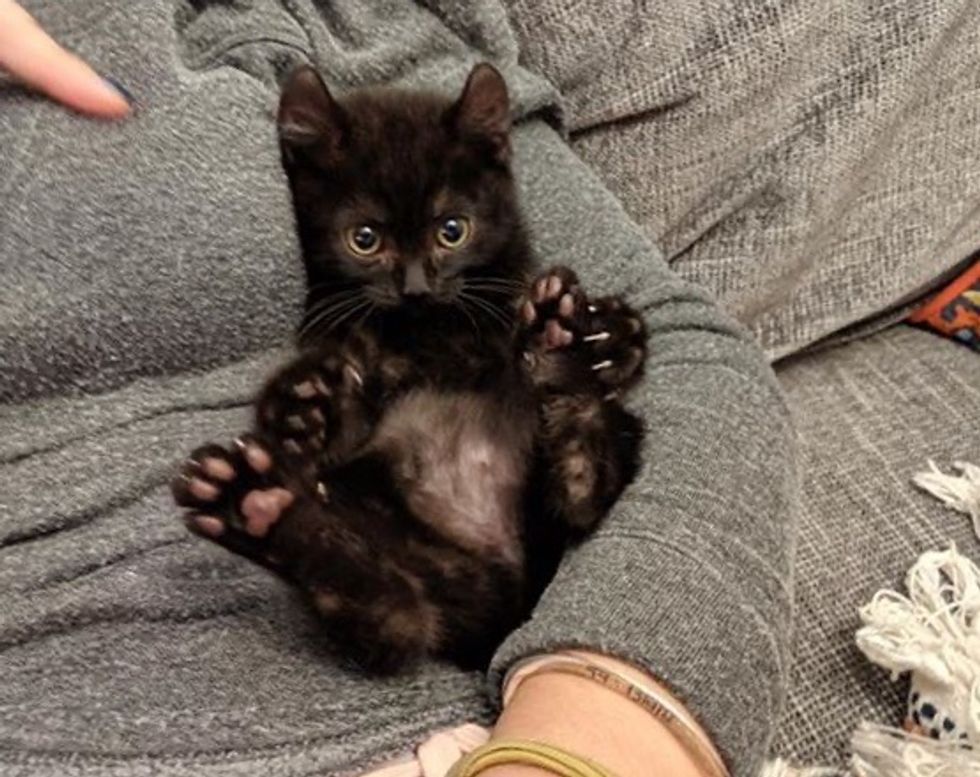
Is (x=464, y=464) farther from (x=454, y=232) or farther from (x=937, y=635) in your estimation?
(x=937, y=635)

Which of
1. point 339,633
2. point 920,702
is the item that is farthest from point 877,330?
point 339,633

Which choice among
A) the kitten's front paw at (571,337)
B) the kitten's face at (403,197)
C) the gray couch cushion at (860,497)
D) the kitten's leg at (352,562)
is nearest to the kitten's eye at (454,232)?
the kitten's face at (403,197)

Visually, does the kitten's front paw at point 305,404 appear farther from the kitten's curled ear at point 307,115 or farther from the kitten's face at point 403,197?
the kitten's curled ear at point 307,115

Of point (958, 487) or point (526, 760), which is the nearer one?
point (526, 760)

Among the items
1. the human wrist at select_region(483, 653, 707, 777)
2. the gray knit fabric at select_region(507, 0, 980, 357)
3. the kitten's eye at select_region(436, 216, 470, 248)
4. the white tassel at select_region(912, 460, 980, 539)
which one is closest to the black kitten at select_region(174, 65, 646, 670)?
the kitten's eye at select_region(436, 216, 470, 248)

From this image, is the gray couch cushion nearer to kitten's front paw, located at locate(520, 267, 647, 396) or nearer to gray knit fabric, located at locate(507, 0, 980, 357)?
gray knit fabric, located at locate(507, 0, 980, 357)

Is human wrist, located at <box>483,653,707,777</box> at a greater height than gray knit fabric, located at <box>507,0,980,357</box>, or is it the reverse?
gray knit fabric, located at <box>507,0,980,357</box>

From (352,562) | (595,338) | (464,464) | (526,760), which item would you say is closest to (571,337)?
(595,338)
